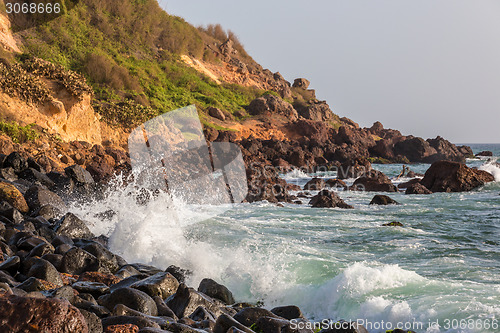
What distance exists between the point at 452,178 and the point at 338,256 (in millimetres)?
13899

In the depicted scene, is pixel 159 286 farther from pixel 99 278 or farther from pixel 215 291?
pixel 215 291

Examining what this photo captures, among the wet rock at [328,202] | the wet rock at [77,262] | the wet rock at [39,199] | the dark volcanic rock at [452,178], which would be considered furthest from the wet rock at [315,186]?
the wet rock at [77,262]

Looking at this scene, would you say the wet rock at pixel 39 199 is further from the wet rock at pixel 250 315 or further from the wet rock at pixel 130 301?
the wet rock at pixel 250 315

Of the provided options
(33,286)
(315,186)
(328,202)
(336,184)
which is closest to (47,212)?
(33,286)

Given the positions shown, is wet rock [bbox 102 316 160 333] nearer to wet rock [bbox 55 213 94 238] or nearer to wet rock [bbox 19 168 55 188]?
wet rock [bbox 55 213 94 238]

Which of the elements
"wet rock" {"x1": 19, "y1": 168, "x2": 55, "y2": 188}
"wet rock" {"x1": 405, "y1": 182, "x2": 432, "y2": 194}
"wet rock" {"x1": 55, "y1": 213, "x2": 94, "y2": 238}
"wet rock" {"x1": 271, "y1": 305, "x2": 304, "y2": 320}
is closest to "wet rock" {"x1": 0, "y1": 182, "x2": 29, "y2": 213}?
"wet rock" {"x1": 55, "y1": 213, "x2": 94, "y2": 238}

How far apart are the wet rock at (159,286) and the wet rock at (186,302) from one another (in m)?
0.24

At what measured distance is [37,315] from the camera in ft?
8.48

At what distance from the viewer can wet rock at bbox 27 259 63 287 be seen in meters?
4.47

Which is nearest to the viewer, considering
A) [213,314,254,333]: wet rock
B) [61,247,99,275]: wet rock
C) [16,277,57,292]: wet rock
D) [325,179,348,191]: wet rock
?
[213,314,254,333]: wet rock

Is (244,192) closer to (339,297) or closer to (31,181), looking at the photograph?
(31,181)

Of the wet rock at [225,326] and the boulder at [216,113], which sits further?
the boulder at [216,113]

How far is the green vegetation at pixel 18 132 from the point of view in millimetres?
17562

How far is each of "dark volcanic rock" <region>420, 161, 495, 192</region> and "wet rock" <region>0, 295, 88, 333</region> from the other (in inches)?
756
